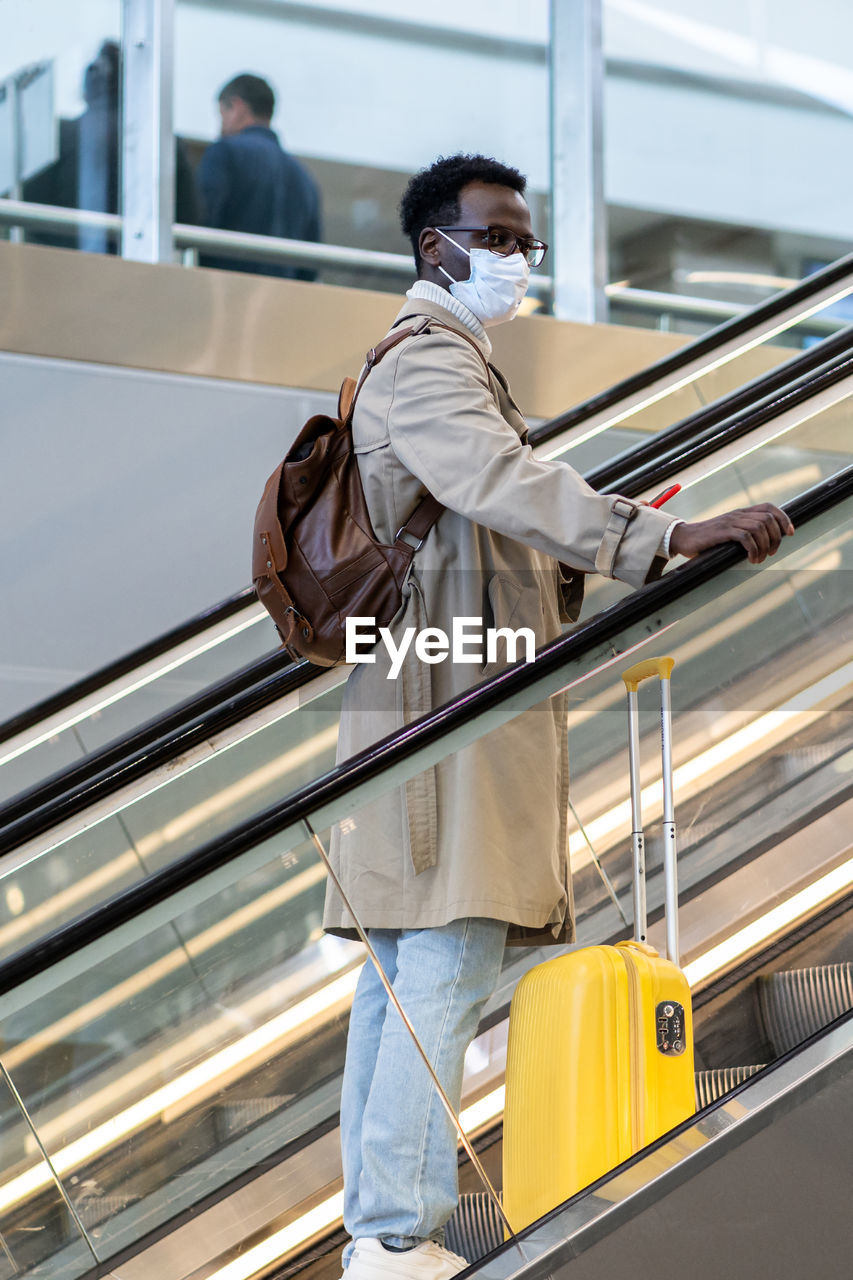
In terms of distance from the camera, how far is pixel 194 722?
3.14 metres

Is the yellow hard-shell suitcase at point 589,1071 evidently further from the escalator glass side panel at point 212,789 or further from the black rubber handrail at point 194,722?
the black rubber handrail at point 194,722

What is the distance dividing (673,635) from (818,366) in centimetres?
169

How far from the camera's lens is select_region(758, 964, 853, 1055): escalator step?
2033mm

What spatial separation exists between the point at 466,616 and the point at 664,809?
423 millimetres

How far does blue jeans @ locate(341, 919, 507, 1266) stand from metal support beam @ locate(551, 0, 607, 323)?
509cm

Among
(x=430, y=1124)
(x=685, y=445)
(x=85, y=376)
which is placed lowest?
(x=430, y=1124)

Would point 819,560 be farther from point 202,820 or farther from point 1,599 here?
point 1,599

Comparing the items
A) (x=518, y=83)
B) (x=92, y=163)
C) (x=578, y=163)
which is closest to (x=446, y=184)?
(x=92, y=163)

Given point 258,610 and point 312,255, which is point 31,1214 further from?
point 312,255

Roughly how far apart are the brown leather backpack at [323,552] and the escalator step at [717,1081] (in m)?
0.79

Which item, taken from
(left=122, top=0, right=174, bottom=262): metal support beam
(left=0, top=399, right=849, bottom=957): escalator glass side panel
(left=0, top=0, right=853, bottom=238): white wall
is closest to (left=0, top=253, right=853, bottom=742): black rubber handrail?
(left=0, top=399, right=849, bottom=957): escalator glass side panel

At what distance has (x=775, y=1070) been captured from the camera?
2002 mm

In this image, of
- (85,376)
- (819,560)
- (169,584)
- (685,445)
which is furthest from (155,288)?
(819,560)

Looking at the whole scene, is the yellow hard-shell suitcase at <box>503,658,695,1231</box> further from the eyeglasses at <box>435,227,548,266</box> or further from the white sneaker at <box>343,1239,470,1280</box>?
the eyeglasses at <box>435,227,548,266</box>
